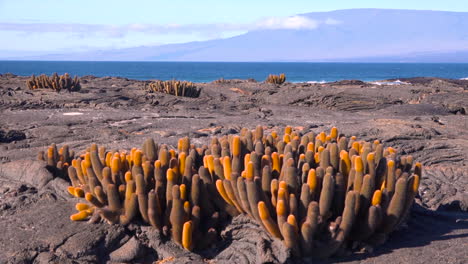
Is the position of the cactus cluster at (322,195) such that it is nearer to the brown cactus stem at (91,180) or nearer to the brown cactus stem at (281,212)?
the brown cactus stem at (281,212)

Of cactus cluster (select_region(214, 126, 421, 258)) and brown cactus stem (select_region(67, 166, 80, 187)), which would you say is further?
brown cactus stem (select_region(67, 166, 80, 187))

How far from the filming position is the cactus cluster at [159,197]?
3631mm

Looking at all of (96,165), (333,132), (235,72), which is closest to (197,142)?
(333,132)

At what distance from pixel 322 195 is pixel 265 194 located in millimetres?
388

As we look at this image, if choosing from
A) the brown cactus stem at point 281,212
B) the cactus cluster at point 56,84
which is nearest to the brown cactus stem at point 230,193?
the brown cactus stem at point 281,212

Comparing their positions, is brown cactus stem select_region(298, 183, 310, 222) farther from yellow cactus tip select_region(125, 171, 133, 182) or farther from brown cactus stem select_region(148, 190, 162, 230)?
yellow cactus tip select_region(125, 171, 133, 182)

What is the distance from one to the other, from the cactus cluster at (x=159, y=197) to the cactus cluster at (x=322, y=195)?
0.17 metres

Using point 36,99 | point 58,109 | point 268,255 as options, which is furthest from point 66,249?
point 36,99

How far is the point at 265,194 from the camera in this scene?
138 inches

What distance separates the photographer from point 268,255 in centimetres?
337

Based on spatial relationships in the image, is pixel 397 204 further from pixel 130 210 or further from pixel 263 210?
pixel 130 210

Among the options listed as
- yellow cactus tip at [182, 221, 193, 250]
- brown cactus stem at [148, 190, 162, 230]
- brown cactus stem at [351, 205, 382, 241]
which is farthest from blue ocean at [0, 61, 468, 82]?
brown cactus stem at [351, 205, 382, 241]

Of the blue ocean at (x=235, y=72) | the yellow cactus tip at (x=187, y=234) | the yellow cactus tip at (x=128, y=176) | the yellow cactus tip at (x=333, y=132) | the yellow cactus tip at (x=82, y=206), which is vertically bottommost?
the blue ocean at (x=235, y=72)

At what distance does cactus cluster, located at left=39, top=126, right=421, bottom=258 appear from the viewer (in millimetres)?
3367
